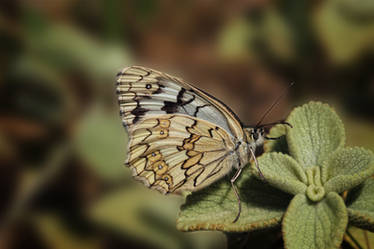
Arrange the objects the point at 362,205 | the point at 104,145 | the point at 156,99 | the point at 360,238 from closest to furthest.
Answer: the point at 362,205 → the point at 360,238 → the point at 156,99 → the point at 104,145

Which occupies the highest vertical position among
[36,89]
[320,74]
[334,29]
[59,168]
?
[334,29]

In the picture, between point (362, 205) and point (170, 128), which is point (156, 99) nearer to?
point (170, 128)

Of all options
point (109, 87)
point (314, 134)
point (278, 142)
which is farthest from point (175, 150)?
point (109, 87)

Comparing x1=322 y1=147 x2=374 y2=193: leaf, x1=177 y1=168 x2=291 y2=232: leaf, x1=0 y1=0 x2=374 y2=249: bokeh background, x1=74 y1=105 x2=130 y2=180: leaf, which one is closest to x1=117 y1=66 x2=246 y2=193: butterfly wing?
x1=177 y1=168 x2=291 y2=232: leaf

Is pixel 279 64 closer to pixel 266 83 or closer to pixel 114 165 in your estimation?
pixel 266 83

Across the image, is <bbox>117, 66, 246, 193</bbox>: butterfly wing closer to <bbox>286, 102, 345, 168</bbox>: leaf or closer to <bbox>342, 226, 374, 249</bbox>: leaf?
<bbox>286, 102, 345, 168</bbox>: leaf

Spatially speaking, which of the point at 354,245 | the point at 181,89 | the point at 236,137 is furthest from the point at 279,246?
the point at 181,89
